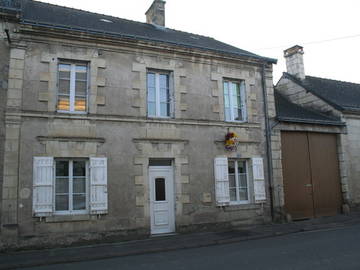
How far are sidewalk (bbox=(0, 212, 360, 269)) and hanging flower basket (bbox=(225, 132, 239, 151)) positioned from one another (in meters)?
2.44

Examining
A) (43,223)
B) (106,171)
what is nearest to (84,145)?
(106,171)

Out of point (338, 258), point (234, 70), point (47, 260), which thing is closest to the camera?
point (338, 258)

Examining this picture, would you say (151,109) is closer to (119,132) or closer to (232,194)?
(119,132)

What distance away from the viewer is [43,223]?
304 inches

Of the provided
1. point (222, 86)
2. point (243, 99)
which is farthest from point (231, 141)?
point (222, 86)

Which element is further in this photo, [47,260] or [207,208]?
[207,208]

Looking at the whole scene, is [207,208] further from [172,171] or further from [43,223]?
[43,223]

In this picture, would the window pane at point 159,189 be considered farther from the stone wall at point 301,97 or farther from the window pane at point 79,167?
the stone wall at point 301,97

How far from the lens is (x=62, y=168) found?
8.23 meters

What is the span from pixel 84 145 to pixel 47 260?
2.88 m

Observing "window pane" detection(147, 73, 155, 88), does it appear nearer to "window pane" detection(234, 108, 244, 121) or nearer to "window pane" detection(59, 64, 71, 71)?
"window pane" detection(59, 64, 71, 71)

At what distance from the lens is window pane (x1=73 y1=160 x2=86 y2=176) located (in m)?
8.34

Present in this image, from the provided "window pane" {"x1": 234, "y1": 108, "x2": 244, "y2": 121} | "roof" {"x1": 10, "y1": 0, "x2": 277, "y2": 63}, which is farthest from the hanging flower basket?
"roof" {"x1": 10, "y1": 0, "x2": 277, "y2": 63}

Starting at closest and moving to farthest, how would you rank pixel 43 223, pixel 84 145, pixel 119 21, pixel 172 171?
1. pixel 43 223
2. pixel 84 145
3. pixel 172 171
4. pixel 119 21
